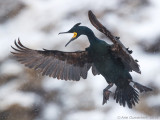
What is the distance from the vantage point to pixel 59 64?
9188 mm

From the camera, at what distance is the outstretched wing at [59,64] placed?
9.01m

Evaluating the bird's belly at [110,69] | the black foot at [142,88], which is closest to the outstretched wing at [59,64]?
the bird's belly at [110,69]

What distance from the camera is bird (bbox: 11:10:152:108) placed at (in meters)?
7.93

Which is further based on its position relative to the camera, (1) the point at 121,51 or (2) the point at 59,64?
(2) the point at 59,64

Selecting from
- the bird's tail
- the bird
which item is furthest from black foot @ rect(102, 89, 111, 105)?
the bird's tail

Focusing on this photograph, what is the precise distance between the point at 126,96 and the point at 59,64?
5.38 ft

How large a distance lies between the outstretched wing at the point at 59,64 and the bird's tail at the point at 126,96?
982 millimetres

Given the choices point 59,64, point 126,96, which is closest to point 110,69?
A: point 126,96

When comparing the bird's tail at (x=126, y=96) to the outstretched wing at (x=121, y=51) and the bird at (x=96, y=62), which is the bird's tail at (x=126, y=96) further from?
the outstretched wing at (x=121, y=51)

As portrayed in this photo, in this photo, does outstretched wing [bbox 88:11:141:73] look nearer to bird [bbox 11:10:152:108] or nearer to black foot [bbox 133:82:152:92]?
bird [bbox 11:10:152:108]

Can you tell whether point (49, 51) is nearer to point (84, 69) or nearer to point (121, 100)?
point (84, 69)

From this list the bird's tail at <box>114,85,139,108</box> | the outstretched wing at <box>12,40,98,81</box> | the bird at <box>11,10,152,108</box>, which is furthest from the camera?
the outstretched wing at <box>12,40,98,81</box>

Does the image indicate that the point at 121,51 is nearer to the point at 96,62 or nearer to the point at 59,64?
the point at 96,62

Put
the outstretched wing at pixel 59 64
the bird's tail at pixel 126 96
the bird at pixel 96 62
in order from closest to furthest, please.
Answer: the bird at pixel 96 62 → the bird's tail at pixel 126 96 → the outstretched wing at pixel 59 64
